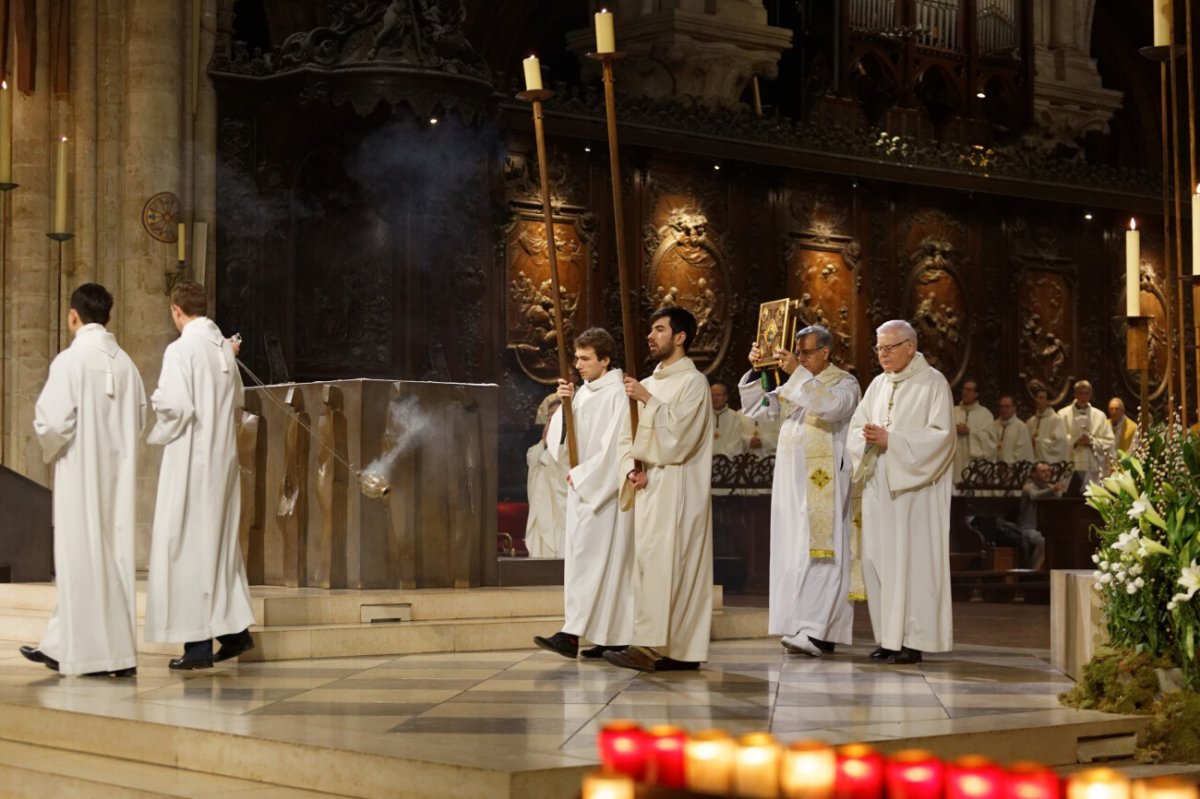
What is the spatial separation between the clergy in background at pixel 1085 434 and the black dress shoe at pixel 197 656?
10.5 meters

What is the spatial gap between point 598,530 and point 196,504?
1.91 meters

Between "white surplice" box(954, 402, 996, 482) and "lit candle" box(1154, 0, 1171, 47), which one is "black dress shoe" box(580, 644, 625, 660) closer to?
"lit candle" box(1154, 0, 1171, 47)

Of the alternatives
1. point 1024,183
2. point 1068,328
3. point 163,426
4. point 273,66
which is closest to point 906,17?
point 1024,183

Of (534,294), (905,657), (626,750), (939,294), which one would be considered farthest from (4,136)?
(939,294)

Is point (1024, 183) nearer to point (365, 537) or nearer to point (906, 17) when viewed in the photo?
point (906, 17)

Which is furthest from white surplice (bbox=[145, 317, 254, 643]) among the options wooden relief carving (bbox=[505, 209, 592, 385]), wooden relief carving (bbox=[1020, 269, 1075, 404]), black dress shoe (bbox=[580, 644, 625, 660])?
wooden relief carving (bbox=[1020, 269, 1075, 404])

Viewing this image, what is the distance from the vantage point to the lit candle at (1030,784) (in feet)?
8.35

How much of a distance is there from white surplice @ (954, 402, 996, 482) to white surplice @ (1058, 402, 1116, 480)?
76 centimetres

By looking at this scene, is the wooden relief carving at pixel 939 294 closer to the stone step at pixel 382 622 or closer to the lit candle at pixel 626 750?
the stone step at pixel 382 622

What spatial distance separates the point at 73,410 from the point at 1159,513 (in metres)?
4.49

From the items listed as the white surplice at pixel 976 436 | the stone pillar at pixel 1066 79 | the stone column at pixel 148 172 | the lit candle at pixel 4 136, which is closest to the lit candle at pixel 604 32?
the lit candle at pixel 4 136

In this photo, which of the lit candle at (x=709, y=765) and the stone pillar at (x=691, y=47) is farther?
the stone pillar at (x=691, y=47)

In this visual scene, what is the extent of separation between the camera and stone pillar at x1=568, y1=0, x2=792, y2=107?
17797mm

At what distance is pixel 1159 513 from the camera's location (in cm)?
680
